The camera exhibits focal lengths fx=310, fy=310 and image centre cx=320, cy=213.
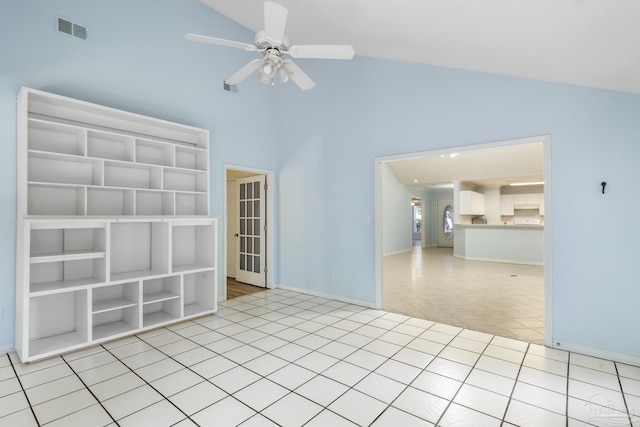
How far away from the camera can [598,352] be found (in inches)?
115

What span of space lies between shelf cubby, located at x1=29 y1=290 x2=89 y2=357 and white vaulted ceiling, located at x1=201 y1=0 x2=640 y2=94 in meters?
4.06

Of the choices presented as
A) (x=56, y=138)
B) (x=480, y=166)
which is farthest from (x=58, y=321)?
(x=480, y=166)

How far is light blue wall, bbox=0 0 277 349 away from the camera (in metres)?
3.03

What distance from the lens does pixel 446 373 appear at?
8.70 ft

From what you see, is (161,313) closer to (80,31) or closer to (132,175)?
(132,175)

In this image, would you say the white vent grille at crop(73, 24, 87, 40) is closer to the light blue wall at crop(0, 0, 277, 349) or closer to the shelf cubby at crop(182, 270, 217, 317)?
the light blue wall at crop(0, 0, 277, 349)

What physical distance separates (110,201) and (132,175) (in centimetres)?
41

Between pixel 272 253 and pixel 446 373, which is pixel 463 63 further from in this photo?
pixel 272 253

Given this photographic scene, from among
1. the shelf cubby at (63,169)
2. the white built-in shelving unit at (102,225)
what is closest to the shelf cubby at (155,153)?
the white built-in shelving unit at (102,225)

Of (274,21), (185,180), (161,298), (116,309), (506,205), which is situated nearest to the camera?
(274,21)

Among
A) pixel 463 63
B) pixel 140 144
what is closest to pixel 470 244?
pixel 463 63

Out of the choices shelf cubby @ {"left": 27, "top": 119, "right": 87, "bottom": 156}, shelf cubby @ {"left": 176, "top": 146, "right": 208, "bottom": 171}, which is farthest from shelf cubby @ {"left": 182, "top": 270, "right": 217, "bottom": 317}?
shelf cubby @ {"left": 27, "top": 119, "right": 87, "bottom": 156}

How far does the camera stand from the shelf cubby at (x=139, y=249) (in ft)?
12.2

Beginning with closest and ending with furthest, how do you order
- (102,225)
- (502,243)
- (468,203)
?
(102,225) < (502,243) < (468,203)
